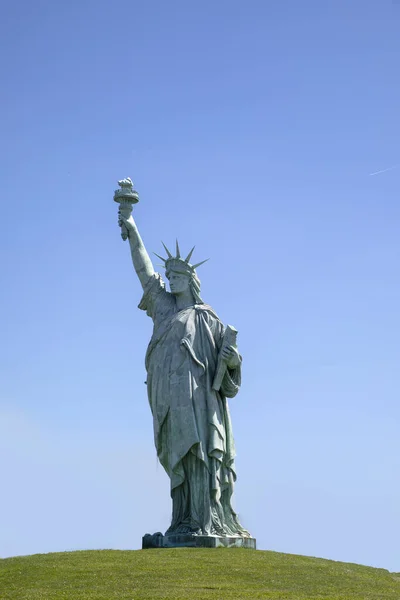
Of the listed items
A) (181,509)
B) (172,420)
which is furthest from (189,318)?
(181,509)

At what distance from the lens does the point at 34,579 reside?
18875 millimetres

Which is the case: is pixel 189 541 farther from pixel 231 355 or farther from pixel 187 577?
pixel 231 355

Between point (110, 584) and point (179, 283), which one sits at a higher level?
point (179, 283)

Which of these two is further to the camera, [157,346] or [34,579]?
[157,346]

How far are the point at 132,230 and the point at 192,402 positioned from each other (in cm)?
488

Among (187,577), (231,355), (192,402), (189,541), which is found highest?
(231,355)

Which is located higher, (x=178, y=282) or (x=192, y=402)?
(x=178, y=282)

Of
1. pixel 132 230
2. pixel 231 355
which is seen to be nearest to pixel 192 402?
pixel 231 355

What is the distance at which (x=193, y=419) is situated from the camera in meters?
23.0

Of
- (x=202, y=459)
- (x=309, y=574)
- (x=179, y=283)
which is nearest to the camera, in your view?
(x=309, y=574)

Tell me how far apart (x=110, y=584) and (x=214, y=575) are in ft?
6.40

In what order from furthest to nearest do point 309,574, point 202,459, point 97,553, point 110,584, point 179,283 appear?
1. point 179,283
2. point 202,459
3. point 97,553
4. point 309,574
5. point 110,584

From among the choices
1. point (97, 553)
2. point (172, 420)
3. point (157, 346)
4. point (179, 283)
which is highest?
point (179, 283)

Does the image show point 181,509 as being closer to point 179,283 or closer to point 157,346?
point 157,346
